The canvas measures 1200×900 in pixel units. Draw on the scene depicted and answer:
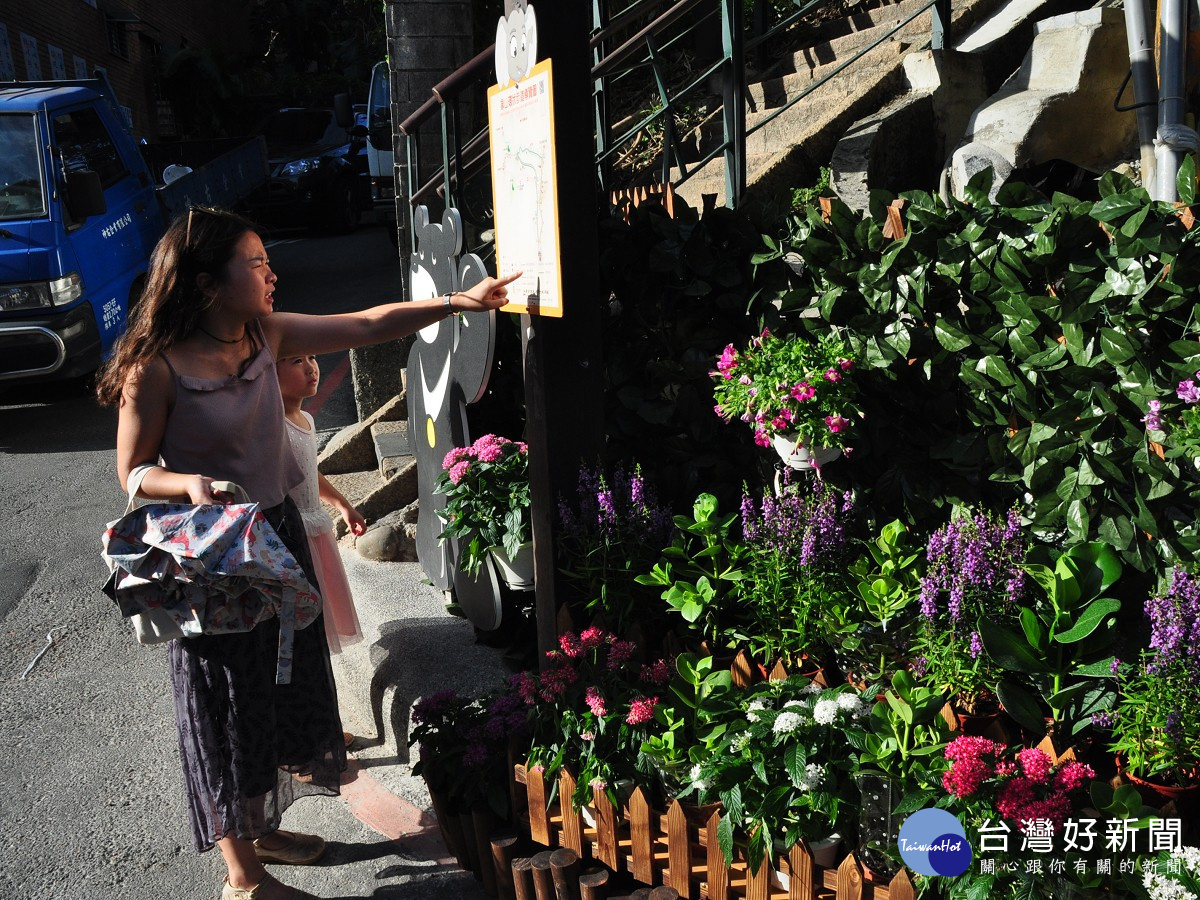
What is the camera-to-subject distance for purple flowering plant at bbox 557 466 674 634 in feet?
9.91

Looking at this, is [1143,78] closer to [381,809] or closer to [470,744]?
[470,744]

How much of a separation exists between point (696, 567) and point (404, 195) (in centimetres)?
372

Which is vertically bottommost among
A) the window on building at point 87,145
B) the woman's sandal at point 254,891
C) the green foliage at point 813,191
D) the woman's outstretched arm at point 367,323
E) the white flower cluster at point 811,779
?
the woman's sandal at point 254,891

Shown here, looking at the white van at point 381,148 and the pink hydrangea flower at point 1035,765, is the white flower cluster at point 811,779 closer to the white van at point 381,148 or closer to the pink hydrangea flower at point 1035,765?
the pink hydrangea flower at point 1035,765

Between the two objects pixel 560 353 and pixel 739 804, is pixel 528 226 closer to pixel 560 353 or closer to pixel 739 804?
pixel 560 353

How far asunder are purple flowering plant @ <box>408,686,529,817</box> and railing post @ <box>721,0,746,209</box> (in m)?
2.74

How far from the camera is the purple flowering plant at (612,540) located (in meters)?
3.02

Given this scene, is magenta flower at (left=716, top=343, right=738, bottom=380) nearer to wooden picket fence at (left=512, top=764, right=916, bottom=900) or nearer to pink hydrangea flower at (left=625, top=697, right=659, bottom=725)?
pink hydrangea flower at (left=625, top=697, right=659, bottom=725)

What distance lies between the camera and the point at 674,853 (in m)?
2.51

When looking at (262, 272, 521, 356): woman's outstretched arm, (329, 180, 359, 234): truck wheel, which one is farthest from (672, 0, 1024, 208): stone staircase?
(329, 180, 359, 234): truck wheel

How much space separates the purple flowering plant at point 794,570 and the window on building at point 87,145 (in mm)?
7333

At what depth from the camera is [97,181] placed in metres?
8.15

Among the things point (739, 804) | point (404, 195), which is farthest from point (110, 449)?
point (739, 804)

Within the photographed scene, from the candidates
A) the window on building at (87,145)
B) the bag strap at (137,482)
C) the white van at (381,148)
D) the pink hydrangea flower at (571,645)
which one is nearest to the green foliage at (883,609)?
the pink hydrangea flower at (571,645)
